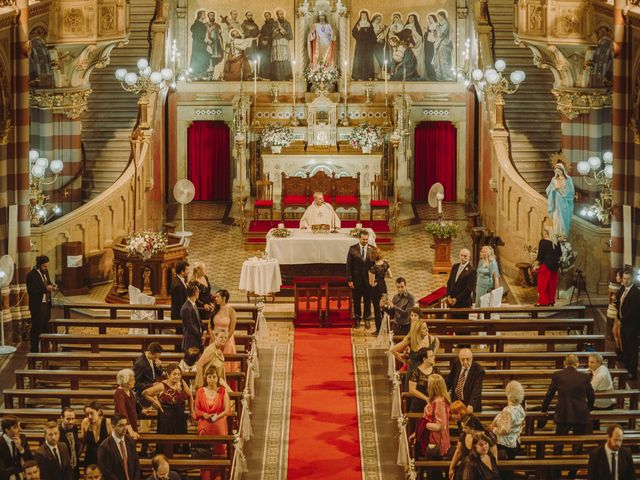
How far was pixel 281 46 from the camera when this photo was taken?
124 ft

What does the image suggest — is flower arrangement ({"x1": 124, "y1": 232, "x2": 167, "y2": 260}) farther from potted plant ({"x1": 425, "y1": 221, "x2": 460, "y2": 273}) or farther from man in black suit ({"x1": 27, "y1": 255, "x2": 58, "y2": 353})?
potted plant ({"x1": 425, "y1": 221, "x2": 460, "y2": 273})

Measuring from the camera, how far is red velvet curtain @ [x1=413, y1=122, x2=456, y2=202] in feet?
124

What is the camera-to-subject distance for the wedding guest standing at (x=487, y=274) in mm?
24219

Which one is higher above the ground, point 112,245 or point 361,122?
point 361,122

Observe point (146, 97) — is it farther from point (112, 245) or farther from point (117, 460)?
point (117, 460)

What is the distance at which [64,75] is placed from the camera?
104 feet

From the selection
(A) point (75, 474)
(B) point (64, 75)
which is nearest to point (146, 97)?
(B) point (64, 75)

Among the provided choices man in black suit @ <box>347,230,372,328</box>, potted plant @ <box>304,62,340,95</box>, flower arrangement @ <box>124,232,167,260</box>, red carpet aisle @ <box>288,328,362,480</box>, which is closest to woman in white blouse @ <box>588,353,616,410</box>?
red carpet aisle @ <box>288,328,362,480</box>

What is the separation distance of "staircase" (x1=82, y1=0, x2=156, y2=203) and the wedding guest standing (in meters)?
11.6

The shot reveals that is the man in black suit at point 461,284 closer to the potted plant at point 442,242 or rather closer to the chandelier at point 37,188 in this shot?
the potted plant at point 442,242

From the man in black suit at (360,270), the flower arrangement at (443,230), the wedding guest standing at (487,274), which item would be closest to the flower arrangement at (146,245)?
the man in black suit at (360,270)

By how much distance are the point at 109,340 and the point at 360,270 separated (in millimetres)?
4847

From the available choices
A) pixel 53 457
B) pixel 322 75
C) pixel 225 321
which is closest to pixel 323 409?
pixel 225 321

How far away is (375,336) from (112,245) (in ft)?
20.4
